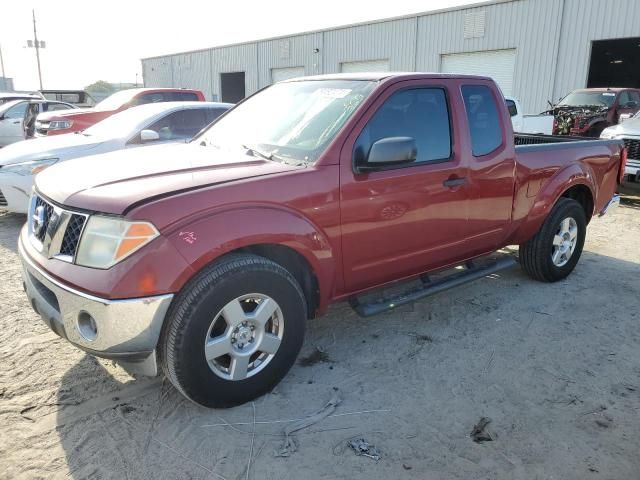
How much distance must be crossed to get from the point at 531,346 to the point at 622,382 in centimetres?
63

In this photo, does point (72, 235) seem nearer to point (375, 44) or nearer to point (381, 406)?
point (381, 406)

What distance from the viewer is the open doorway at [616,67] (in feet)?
78.9

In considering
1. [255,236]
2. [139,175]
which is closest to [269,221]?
[255,236]

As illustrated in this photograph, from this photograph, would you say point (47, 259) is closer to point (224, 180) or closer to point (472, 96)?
point (224, 180)

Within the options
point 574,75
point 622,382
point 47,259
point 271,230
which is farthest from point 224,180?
point 574,75

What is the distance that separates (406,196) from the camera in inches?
136

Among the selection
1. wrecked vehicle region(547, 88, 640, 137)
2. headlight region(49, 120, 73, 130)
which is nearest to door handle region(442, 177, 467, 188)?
headlight region(49, 120, 73, 130)

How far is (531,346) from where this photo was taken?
3.81m

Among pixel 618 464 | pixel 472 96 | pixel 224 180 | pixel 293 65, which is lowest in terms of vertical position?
pixel 618 464

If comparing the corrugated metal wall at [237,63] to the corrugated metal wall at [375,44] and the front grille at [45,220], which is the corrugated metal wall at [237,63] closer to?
the corrugated metal wall at [375,44]

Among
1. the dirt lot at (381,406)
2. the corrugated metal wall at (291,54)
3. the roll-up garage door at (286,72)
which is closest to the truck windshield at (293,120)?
the dirt lot at (381,406)

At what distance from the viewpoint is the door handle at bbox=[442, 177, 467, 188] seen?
369cm

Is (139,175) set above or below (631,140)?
above

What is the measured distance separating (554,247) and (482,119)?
1.69 m
